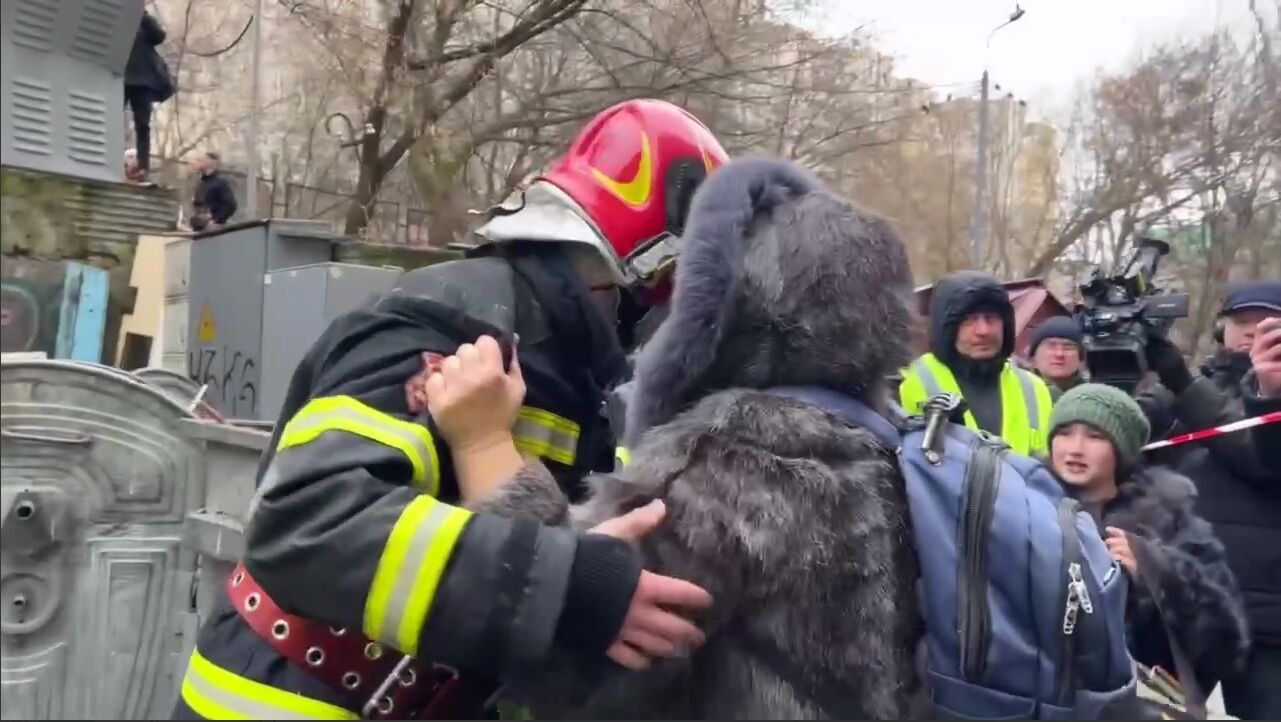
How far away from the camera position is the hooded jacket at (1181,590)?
10.1 feet

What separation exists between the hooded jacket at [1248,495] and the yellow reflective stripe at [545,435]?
2.39m

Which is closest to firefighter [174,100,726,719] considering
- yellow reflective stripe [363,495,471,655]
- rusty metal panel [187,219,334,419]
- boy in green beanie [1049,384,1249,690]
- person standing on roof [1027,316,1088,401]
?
yellow reflective stripe [363,495,471,655]

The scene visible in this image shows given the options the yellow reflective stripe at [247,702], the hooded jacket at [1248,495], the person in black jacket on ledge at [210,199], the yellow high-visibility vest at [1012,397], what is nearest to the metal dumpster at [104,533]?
the yellow reflective stripe at [247,702]

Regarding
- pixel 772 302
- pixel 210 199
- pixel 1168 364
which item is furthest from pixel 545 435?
pixel 210 199

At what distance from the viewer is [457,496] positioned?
188 centimetres

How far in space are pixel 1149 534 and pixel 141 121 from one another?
495 cm

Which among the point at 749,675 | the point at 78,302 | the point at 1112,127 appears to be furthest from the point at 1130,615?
the point at 1112,127

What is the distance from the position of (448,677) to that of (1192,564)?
2118 mm

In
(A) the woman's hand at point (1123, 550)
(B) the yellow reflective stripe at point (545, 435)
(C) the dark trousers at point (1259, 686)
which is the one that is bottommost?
(C) the dark trousers at point (1259, 686)

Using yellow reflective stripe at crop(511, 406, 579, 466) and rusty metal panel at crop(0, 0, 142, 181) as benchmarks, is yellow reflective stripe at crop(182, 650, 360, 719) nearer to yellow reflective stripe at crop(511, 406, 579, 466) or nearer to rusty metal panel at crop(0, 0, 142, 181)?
yellow reflective stripe at crop(511, 406, 579, 466)

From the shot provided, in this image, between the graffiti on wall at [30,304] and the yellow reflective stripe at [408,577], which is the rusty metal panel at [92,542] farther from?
the yellow reflective stripe at [408,577]

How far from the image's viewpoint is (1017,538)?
1708 millimetres

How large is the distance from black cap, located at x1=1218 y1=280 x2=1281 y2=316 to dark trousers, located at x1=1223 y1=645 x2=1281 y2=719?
1.09 meters

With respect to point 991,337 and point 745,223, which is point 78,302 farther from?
point 991,337
